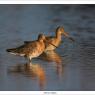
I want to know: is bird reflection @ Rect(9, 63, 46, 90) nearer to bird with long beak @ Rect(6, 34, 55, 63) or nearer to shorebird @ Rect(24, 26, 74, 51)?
bird with long beak @ Rect(6, 34, 55, 63)

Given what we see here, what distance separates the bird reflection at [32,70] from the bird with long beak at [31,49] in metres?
0.08

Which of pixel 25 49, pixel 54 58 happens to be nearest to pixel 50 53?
pixel 54 58

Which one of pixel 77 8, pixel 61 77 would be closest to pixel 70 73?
pixel 61 77

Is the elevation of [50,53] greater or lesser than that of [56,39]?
lesser

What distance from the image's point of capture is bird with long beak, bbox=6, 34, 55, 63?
17.9 feet

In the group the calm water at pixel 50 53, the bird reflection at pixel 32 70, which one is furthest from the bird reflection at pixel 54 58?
the bird reflection at pixel 32 70

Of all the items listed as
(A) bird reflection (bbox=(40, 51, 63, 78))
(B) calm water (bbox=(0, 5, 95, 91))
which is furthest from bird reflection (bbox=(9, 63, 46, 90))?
(A) bird reflection (bbox=(40, 51, 63, 78))

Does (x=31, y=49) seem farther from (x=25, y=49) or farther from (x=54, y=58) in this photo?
(x=54, y=58)

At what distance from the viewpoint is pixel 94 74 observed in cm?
530

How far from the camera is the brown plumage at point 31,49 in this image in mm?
5441

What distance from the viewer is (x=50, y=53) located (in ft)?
18.2

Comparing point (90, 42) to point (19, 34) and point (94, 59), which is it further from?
point (19, 34)

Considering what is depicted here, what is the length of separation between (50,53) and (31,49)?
17 cm

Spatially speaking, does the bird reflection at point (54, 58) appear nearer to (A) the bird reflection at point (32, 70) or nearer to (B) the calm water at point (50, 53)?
(B) the calm water at point (50, 53)
